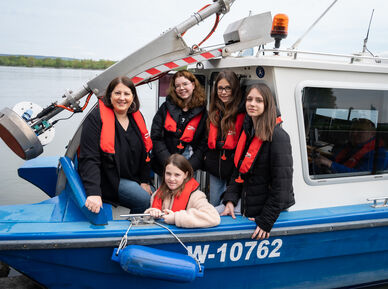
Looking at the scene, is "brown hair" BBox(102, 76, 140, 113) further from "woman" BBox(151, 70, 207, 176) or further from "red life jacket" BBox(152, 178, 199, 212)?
"red life jacket" BBox(152, 178, 199, 212)

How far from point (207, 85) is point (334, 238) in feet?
5.78

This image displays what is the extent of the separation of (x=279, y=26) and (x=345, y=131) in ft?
3.41

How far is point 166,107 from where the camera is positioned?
2.81 m

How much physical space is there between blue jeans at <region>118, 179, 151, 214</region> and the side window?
1353mm

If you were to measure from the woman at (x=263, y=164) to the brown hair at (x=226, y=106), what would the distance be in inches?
7.0

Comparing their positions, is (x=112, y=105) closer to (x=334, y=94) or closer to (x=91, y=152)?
(x=91, y=152)

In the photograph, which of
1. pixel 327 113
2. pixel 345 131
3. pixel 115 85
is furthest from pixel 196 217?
pixel 345 131

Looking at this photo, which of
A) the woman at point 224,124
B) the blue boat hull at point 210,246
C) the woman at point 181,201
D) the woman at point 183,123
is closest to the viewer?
the blue boat hull at point 210,246

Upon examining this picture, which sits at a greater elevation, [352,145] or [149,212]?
[352,145]

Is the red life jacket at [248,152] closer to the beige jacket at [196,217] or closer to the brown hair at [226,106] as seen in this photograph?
the brown hair at [226,106]

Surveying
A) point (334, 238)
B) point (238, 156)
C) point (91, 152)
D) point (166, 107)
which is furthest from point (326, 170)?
point (91, 152)

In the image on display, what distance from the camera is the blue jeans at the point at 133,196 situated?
2500 mm

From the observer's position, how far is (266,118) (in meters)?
2.24

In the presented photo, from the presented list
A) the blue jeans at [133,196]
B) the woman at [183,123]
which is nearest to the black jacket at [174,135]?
the woman at [183,123]
